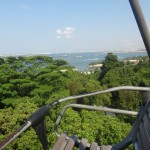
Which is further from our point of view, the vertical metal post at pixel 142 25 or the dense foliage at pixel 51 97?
the dense foliage at pixel 51 97

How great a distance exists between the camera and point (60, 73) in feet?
120

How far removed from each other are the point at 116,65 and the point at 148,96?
188 feet

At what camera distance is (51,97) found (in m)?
28.5

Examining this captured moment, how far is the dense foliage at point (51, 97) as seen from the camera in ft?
66.4

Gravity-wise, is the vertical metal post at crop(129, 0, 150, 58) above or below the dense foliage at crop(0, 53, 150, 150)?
above

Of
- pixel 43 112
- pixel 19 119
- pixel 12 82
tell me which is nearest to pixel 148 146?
pixel 43 112

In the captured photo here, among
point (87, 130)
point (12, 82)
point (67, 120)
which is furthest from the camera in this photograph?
point (12, 82)

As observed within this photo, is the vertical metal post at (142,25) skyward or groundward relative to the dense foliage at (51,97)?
skyward

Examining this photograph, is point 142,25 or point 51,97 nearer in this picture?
point 142,25

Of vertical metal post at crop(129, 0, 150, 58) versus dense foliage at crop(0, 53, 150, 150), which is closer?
vertical metal post at crop(129, 0, 150, 58)

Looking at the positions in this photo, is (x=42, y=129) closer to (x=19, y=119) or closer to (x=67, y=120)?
(x=67, y=120)

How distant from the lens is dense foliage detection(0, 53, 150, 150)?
66.4 feet

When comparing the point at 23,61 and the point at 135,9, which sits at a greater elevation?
the point at 135,9

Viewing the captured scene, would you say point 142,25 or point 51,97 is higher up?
point 142,25
